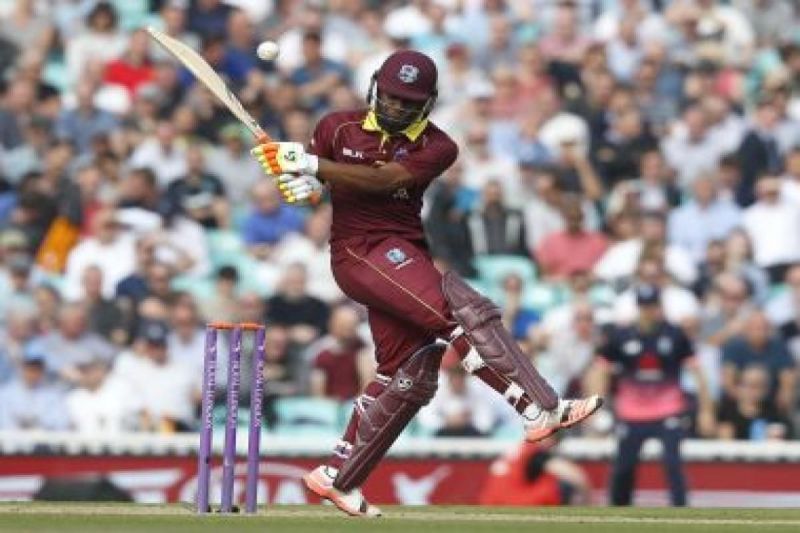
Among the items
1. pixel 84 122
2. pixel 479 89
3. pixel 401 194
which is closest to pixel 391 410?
pixel 401 194

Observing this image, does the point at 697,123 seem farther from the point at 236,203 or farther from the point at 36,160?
the point at 36,160

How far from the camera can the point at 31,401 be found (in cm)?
1666

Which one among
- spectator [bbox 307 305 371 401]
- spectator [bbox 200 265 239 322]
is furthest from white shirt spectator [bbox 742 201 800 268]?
spectator [bbox 200 265 239 322]

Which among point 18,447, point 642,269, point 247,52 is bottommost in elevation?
point 18,447

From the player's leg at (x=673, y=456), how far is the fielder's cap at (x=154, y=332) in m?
3.29

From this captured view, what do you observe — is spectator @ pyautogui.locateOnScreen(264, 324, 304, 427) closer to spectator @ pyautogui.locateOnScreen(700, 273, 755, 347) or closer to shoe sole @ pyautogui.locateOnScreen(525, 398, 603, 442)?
spectator @ pyautogui.locateOnScreen(700, 273, 755, 347)

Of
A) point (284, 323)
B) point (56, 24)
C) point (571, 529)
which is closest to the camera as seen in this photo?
point (571, 529)

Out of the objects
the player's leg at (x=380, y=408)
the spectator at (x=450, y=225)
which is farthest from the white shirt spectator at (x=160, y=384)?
the player's leg at (x=380, y=408)

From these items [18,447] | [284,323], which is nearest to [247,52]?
[284,323]

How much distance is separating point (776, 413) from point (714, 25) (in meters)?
4.84

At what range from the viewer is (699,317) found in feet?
58.5

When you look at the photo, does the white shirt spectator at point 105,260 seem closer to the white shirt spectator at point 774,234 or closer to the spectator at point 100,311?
the spectator at point 100,311

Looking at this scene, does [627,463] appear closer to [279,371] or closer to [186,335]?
[279,371]

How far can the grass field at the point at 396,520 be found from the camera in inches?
428
